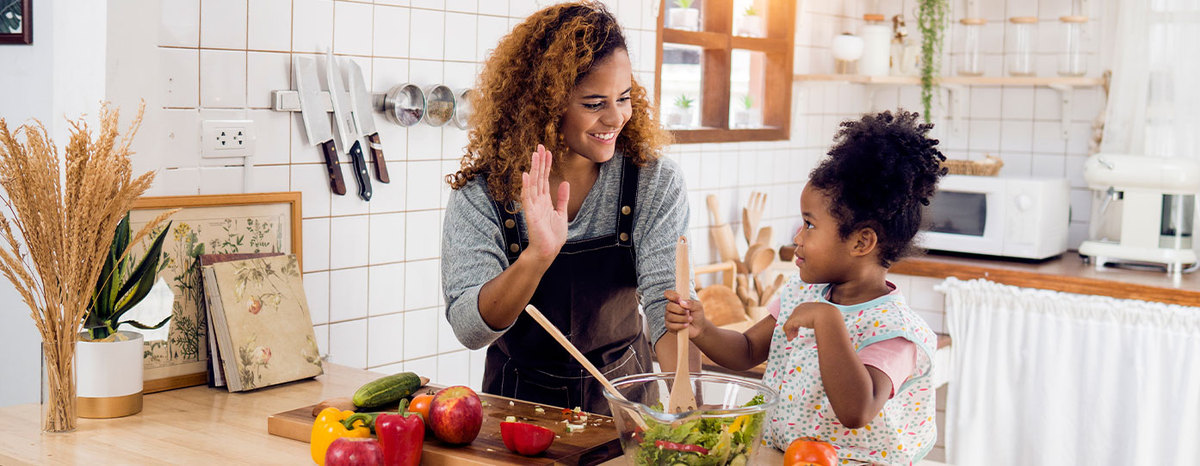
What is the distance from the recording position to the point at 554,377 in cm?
190

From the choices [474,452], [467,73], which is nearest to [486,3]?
[467,73]

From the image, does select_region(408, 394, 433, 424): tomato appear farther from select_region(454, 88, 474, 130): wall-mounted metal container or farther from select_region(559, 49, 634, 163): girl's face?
select_region(454, 88, 474, 130): wall-mounted metal container

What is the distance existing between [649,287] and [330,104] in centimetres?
82

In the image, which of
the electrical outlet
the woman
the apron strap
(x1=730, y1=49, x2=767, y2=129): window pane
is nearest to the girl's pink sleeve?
the woman

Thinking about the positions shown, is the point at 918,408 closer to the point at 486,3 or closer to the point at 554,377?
the point at 554,377

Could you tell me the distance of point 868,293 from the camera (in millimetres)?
1602

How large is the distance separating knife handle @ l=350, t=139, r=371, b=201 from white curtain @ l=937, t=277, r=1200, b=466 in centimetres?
200

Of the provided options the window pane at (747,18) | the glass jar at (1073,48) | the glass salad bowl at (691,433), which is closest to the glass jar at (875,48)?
the window pane at (747,18)

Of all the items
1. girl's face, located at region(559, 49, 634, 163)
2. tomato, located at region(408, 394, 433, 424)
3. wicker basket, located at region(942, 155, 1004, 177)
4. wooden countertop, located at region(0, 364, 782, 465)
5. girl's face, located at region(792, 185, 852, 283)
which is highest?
girl's face, located at region(559, 49, 634, 163)

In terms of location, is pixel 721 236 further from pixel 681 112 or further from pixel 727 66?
pixel 727 66

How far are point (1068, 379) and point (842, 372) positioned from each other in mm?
2138

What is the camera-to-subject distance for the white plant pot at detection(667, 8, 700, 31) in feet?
11.1

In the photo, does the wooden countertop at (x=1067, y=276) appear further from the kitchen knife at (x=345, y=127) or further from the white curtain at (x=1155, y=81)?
the kitchen knife at (x=345, y=127)

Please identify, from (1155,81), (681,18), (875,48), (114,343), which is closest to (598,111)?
(114,343)
